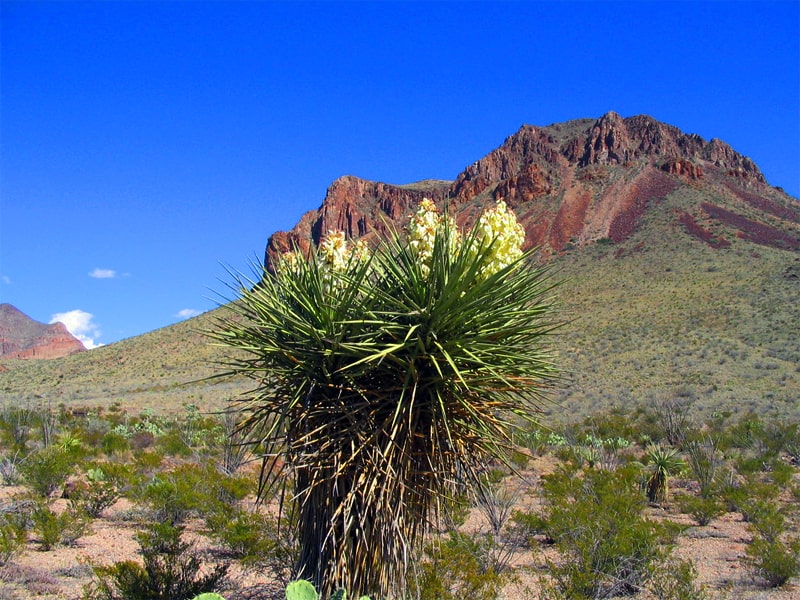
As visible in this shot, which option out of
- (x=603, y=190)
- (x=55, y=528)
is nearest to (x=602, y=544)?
(x=55, y=528)

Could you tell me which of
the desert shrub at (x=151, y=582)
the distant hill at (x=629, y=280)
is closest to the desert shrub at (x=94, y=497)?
the distant hill at (x=629, y=280)

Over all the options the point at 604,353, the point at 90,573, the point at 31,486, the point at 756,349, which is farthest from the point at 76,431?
the point at 756,349

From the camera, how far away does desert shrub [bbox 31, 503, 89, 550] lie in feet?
28.6

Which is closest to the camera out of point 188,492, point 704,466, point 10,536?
point 10,536

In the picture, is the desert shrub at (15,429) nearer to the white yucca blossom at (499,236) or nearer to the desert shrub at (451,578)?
the desert shrub at (451,578)

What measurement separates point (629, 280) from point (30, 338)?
13365cm

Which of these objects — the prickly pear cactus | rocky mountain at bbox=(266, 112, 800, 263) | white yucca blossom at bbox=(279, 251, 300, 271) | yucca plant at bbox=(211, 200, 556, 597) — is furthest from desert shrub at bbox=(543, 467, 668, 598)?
rocky mountain at bbox=(266, 112, 800, 263)

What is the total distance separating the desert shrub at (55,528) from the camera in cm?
872

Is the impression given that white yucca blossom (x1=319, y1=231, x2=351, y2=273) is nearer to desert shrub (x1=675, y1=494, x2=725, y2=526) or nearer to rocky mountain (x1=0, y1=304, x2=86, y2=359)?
desert shrub (x1=675, y1=494, x2=725, y2=526)

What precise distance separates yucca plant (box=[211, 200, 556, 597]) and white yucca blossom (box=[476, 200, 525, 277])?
11 millimetres

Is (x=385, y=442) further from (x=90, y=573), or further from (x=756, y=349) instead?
(x=756, y=349)

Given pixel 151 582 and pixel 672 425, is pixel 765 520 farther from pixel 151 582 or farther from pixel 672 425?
pixel 672 425

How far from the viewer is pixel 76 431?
1766cm

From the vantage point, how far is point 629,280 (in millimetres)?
44406
